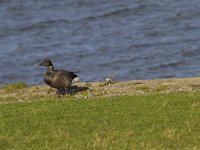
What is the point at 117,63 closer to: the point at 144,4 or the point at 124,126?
the point at 144,4

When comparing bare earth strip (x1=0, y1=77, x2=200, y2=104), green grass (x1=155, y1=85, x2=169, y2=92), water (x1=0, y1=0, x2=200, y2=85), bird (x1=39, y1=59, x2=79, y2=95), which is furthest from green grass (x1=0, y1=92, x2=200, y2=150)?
water (x1=0, y1=0, x2=200, y2=85)

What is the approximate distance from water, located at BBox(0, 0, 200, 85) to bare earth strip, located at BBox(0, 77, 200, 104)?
7621 mm

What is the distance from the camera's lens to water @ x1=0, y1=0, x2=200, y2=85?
1110 inches

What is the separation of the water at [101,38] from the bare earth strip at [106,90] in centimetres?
762

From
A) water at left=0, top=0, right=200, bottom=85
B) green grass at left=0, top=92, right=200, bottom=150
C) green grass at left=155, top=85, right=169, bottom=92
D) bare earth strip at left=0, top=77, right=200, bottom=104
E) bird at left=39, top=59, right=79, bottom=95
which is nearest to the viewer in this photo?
green grass at left=0, top=92, right=200, bottom=150

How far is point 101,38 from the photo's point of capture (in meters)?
33.6

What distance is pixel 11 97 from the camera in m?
17.3

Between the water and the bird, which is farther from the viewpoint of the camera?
the water

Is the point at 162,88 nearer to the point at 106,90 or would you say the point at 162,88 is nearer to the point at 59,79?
the point at 106,90

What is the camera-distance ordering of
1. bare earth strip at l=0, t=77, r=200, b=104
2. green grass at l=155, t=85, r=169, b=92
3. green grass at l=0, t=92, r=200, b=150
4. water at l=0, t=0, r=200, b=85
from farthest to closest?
water at l=0, t=0, r=200, b=85, green grass at l=155, t=85, r=169, b=92, bare earth strip at l=0, t=77, r=200, b=104, green grass at l=0, t=92, r=200, b=150

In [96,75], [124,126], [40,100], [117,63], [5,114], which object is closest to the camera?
[124,126]

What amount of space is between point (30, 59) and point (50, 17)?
28.9ft

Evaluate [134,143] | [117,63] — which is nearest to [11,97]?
[134,143]

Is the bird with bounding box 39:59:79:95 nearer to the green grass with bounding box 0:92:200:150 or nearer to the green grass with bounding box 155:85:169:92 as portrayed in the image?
the green grass with bounding box 0:92:200:150
